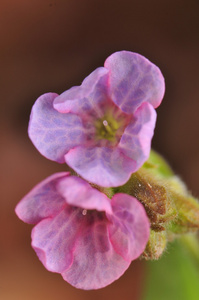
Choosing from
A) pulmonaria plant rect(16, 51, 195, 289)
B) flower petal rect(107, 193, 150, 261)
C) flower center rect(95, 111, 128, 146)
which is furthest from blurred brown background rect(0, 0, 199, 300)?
flower petal rect(107, 193, 150, 261)

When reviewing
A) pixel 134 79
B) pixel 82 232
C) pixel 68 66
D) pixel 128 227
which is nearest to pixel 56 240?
pixel 82 232

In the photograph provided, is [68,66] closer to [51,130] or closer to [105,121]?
[105,121]

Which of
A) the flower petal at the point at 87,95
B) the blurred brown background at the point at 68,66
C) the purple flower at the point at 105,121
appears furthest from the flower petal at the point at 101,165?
the blurred brown background at the point at 68,66

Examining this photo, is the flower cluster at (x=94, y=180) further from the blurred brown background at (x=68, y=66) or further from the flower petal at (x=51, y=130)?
the blurred brown background at (x=68, y=66)

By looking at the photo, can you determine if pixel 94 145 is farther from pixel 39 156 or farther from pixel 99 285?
pixel 39 156

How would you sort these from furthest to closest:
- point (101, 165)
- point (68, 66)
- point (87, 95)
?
point (68, 66), point (87, 95), point (101, 165)

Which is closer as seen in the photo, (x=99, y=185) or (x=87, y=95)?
(x=99, y=185)

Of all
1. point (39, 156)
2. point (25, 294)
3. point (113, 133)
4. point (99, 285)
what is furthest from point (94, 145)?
point (25, 294)

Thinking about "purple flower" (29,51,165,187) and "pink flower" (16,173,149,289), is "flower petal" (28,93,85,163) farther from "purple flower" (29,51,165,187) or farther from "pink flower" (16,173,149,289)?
"pink flower" (16,173,149,289)

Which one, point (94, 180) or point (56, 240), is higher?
point (94, 180)
